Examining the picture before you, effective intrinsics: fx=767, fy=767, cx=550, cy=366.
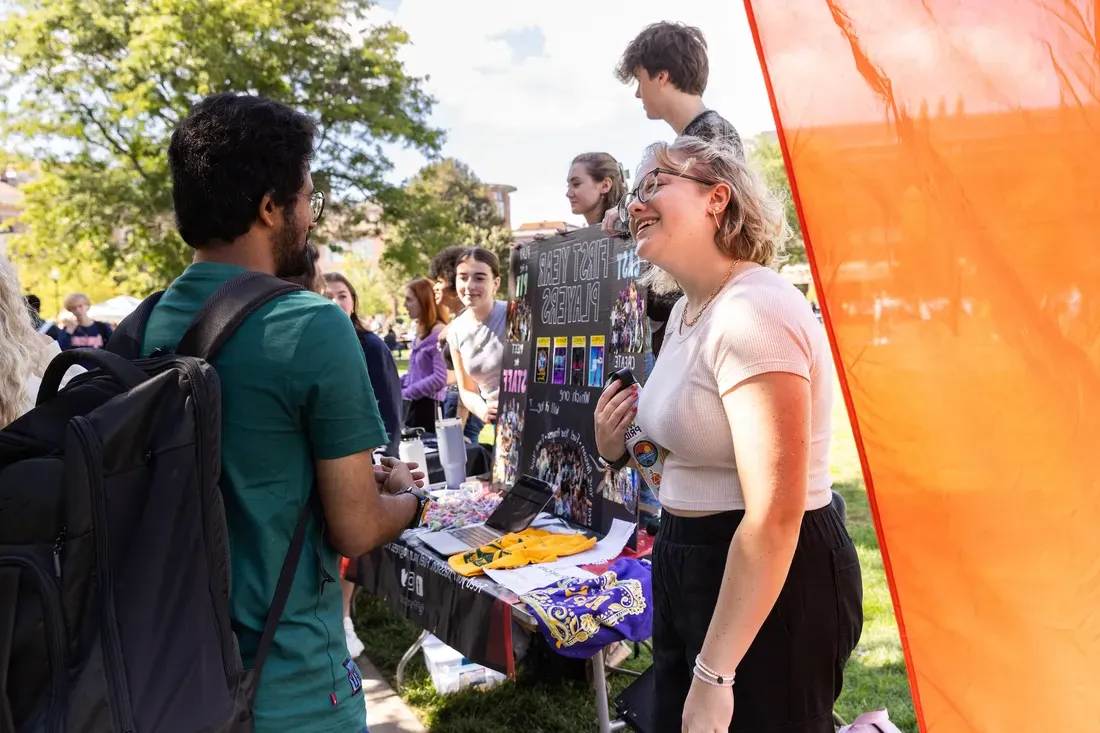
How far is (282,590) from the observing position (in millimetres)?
1267

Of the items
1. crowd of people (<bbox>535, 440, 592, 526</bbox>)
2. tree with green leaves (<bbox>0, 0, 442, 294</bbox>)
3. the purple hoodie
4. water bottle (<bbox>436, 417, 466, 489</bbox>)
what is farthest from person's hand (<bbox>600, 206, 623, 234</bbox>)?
tree with green leaves (<bbox>0, 0, 442, 294</bbox>)

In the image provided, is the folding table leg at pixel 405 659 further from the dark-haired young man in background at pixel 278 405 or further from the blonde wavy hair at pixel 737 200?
the blonde wavy hair at pixel 737 200

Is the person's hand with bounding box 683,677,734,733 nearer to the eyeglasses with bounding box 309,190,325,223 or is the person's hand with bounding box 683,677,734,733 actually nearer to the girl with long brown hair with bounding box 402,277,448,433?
the eyeglasses with bounding box 309,190,325,223

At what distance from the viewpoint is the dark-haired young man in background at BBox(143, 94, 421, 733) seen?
123 cm

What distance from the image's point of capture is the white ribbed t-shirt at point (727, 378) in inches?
52.1

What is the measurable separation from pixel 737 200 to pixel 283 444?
3.23 ft

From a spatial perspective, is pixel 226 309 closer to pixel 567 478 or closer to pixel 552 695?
pixel 567 478

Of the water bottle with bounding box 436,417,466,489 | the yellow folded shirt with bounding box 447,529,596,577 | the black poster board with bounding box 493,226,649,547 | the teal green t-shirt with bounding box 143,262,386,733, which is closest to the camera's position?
the teal green t-shirt with bounding box 143,262,386,733

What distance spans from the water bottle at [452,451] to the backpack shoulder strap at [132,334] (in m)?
2.18

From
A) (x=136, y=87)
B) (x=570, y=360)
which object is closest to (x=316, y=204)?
(x=570, y=360)

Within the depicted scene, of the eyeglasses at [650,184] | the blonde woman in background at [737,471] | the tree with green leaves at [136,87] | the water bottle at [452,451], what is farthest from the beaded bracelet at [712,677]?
the tree with green leaves at [136,87]

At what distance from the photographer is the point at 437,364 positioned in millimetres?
5195

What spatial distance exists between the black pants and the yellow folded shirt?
103 centimetres

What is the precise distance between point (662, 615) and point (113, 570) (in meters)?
1.05
